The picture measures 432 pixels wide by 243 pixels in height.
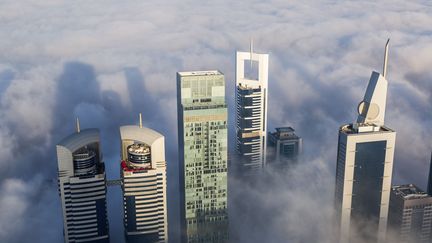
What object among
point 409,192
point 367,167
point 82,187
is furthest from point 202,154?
point 409,192

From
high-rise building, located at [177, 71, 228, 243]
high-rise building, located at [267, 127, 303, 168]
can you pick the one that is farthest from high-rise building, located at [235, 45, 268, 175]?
high-rise building, located at [177, 71, 228, 243]

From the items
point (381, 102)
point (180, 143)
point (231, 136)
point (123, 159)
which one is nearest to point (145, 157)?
point (123, 159)

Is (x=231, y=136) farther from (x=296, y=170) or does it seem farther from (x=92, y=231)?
(x=92, y=231)

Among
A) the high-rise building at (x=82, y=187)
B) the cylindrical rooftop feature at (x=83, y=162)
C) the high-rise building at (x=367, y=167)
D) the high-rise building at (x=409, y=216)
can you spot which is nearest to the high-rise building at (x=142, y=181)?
the high-rise building at (x=82, y=187)

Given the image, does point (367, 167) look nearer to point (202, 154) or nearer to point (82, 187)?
point (202, 154)

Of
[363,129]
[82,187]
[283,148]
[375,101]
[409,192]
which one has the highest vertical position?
[375,101]
